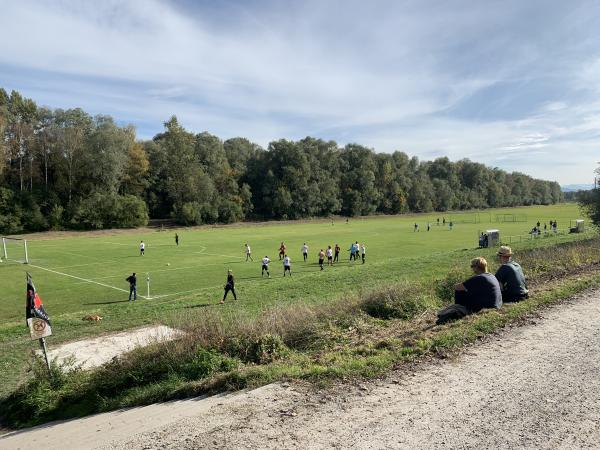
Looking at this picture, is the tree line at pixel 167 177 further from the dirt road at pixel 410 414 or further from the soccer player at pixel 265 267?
the dirt road at pixel 410 414

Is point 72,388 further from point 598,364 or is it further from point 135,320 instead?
point 598,364

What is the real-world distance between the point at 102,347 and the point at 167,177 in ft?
280

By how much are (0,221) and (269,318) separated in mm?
74780

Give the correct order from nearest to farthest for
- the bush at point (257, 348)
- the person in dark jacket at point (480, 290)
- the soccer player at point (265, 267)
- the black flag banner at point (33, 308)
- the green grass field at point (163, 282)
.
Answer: the bush at point (257, 348) → the person in dark jacket at point (480, 290) → the black flag banner at point (33, 308) → the green grass field at point (163, 282) → the soccer player at point (265, 267)

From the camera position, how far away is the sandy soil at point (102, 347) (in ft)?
38.5

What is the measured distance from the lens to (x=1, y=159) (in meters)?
70.9

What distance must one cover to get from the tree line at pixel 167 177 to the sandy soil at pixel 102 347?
6752 cm

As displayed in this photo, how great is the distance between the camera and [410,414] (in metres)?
5.07

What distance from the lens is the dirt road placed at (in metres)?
4.59

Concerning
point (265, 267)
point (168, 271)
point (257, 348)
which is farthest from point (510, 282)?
point (168, 271)

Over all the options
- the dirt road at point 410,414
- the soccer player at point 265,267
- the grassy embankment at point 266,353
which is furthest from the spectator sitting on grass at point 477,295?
the soccer player at point 265,267

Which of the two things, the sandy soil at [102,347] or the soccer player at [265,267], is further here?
the soccer player at [265,267]

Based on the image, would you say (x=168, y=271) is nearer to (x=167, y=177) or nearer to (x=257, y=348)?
(x=257, y=348)

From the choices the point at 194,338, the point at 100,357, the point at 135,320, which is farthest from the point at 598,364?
the point at 135,320
